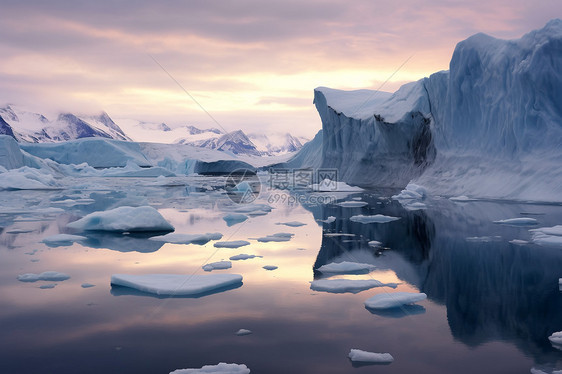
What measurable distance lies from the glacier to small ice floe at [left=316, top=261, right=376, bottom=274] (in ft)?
29.9

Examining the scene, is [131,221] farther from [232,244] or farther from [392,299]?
[392,299]

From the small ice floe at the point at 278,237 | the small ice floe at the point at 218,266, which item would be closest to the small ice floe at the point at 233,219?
the small ice floe at the point at 278,237

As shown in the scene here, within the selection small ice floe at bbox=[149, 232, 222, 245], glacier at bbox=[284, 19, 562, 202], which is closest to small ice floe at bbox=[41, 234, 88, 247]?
small ice floe at bbox=[149, 232, 222, 245]

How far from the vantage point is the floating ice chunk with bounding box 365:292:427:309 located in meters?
3.67

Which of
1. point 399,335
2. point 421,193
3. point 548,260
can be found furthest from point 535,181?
point 399,335

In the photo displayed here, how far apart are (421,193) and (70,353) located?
14.0 metres

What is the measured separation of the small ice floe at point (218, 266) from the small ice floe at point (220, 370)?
2454 millimetres

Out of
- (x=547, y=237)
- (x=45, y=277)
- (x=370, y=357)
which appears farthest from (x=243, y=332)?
(x=547, y=237)

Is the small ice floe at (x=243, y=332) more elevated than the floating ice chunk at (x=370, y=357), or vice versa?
the floating ice chunk at (x=370, y=357)

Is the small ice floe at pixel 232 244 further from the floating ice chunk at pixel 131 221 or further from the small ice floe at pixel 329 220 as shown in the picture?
the small ice floe at pixel 329 220

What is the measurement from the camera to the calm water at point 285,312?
2703 millimetres

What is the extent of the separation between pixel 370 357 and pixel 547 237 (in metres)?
5.08

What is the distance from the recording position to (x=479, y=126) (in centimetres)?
1571

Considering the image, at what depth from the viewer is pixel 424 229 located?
319 inches
